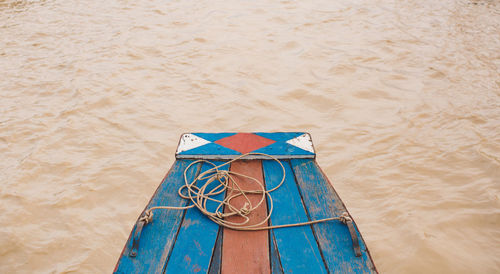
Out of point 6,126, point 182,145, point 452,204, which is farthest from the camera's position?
point 6,126

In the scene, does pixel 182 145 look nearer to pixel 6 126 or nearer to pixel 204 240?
pixel 204 240

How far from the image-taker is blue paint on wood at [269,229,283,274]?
1479 millimetres

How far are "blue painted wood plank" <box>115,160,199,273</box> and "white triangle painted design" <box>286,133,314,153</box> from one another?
83cm

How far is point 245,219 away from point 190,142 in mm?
895

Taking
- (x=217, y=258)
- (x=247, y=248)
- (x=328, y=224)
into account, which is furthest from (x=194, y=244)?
(x=328, y=224)

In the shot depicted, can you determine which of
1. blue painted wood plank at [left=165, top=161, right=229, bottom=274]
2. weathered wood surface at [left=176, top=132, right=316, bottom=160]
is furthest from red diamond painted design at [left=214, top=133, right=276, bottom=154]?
blue painted wood plank at [left=165, top=161, right=229, bottom=274]

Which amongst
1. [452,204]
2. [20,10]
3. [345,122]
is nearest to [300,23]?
[345,122]

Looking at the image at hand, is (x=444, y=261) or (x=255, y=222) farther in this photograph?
(x=444, y=261)

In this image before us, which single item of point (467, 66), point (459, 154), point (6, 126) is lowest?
Answer: point (6, 126)

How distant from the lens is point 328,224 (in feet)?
5.68

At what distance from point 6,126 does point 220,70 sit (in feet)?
9.53

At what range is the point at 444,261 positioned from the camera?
83.4 inches

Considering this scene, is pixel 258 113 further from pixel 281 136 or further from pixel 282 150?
pixel 282 150

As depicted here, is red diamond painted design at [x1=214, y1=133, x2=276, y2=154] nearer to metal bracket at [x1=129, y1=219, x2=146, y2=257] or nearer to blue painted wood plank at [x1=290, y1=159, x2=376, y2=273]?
blue painted wood plank at [x1=290, y1=159, x2=376, y2=273]
